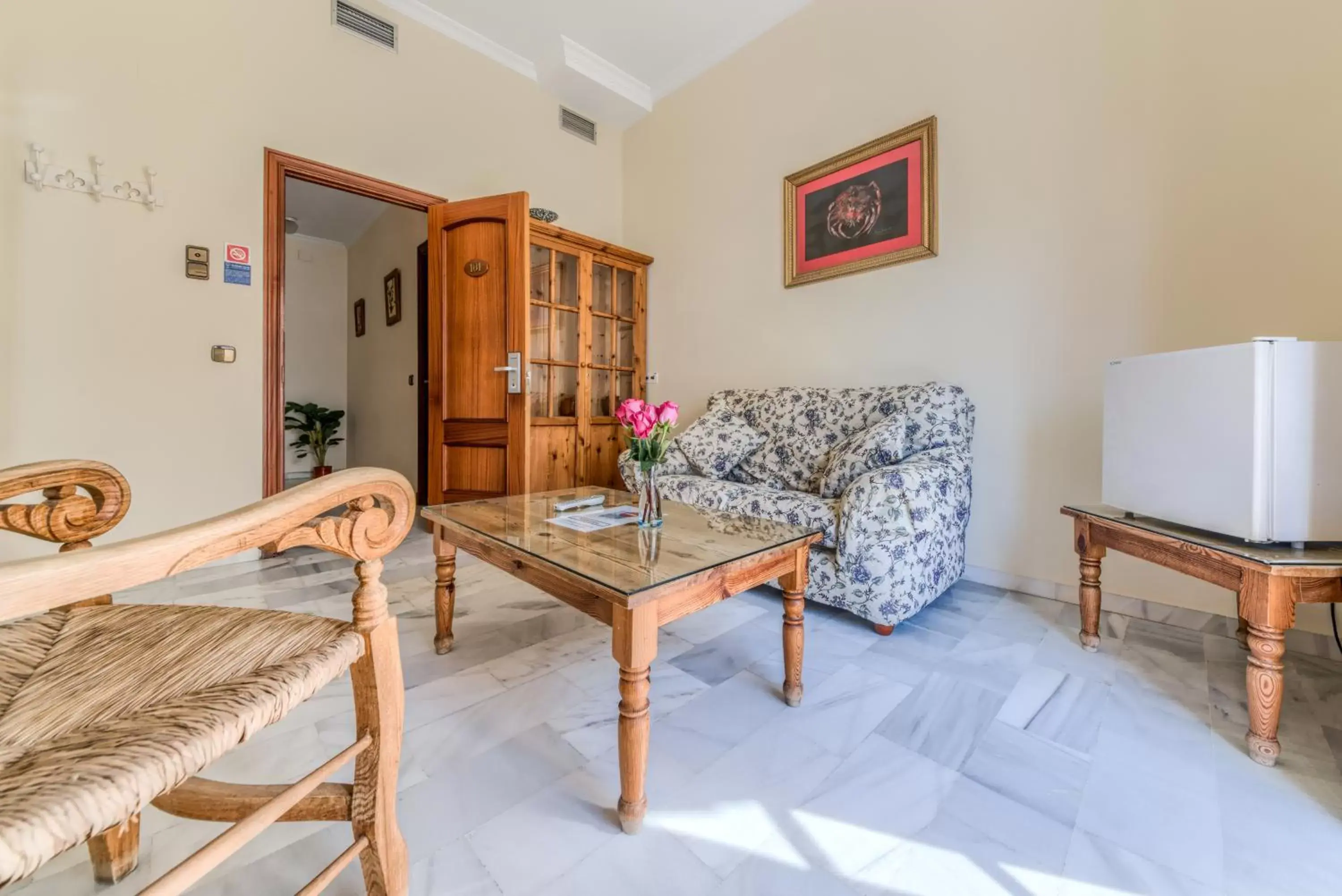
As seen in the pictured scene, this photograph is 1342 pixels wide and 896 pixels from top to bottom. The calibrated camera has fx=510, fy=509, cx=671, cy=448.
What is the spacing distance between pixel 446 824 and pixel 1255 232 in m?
2.94

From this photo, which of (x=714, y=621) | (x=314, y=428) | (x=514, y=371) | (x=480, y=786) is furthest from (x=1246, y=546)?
(x=314, y=428)

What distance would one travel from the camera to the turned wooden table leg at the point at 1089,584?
5.55ft

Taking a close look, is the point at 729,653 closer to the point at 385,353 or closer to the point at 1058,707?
the point at 1058,707

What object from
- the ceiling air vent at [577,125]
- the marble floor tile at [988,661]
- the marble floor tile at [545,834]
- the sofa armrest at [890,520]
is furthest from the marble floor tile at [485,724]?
the ceiling air vent at [577,125]

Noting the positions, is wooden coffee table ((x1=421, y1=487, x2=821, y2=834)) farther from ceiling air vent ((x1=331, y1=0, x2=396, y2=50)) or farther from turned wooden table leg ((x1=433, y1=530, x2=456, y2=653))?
ceiling air vent ((x1=331, y1=0, x2=396, y2=50))

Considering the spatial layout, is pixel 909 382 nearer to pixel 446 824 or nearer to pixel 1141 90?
pixel 1141 90

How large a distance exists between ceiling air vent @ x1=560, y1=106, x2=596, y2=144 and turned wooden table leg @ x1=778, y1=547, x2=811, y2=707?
12.5ft

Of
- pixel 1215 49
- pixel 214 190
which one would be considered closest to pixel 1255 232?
pixel 1215 49

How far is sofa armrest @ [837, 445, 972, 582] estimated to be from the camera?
1812mm

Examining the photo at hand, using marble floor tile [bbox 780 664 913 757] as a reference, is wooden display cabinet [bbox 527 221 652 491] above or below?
above

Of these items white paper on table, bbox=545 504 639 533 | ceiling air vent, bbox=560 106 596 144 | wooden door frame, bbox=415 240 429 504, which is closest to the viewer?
white paper on table, bbox=545 504 639 533

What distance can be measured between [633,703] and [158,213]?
3144 millimetres

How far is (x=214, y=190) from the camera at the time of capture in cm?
251

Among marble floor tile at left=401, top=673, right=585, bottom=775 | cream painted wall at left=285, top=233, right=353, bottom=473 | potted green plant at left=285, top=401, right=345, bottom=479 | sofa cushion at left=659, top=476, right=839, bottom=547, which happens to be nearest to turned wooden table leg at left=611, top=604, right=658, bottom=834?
marble floor tile at left=401, top=673, right=585, bottom=775
